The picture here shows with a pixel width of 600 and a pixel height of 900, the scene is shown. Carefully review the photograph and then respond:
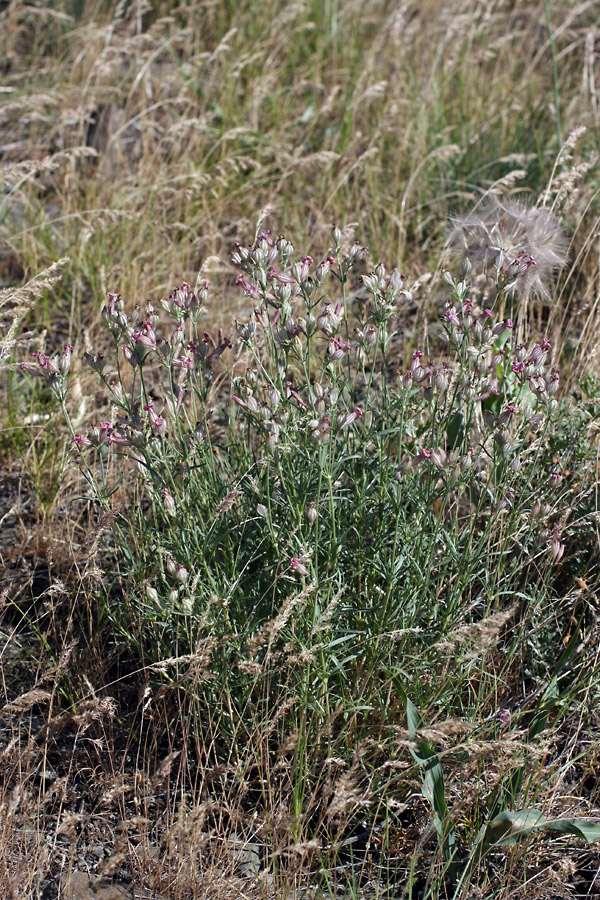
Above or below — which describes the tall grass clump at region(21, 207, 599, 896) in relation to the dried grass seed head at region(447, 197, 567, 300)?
below

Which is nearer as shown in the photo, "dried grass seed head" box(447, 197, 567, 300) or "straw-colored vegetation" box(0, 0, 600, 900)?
"straw-colored vegetation" box(0, 0, 600, 900)

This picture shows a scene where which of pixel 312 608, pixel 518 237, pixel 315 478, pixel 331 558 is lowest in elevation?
pixel 312 608

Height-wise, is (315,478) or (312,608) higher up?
(315,478)

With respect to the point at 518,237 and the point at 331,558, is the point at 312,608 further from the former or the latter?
the point at 518,237

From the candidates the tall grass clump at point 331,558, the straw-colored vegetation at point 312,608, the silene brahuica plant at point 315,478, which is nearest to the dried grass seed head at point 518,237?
the straw-colored vegetation at point 312,608

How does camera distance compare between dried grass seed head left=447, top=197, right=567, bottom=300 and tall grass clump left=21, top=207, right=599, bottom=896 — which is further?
dried grass seed head left=447, top=197, right=567, bottom=300

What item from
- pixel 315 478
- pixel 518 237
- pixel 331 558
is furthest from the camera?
pixel 518 237

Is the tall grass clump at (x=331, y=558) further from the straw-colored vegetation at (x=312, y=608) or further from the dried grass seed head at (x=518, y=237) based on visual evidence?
the dried grass seed head at (x=518, y=237)

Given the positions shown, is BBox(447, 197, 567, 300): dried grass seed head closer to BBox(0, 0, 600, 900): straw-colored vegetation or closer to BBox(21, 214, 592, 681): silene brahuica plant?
BBox(0, 0, 600, 900): straw-colored vegetation

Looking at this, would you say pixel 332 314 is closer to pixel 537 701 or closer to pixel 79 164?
pixel 537 701

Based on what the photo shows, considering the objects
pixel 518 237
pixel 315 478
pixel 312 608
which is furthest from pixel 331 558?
pixel 518 237

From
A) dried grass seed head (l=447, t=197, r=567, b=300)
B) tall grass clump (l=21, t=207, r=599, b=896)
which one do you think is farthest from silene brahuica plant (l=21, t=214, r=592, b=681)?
dried grass seed head (l=447, t=197, r=567, b=300)

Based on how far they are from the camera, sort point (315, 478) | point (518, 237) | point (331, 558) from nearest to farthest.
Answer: point (331, 558)
point (315, 478)
point (518, 237)

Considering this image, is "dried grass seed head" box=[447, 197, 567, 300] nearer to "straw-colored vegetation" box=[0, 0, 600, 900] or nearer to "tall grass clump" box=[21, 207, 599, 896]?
"straw-colored vegetation" box=[0, 0, 600, 900]
